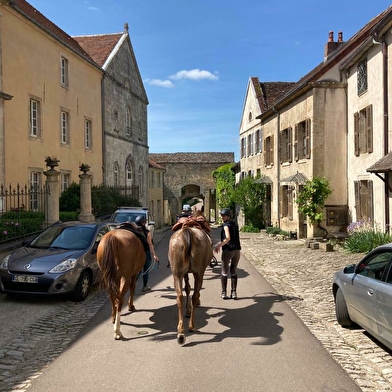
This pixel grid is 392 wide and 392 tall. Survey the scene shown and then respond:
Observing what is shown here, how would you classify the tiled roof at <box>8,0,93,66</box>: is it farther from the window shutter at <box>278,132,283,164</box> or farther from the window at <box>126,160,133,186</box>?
the window shutter at <box>278,132,283,164</box>

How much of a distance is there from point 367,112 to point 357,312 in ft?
39.0

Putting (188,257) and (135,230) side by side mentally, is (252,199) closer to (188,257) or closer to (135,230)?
(135,230)

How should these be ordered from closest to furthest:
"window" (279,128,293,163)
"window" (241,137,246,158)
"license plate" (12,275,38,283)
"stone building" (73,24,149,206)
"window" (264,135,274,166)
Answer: "license plate" (12,275,38,283) → "window" (279,128,293,163) → "window" (264,135,274,166) → "stone building" (73,24,149,206) → "window" (241,137,246,158)

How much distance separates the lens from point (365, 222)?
16.0m

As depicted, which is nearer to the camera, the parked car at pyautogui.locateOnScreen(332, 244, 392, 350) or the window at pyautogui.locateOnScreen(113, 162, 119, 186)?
the parked car at pyautogui.locateOnScreen(332, 244, 392, 350)

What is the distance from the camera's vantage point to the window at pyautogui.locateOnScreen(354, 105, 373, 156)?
15.7 meters

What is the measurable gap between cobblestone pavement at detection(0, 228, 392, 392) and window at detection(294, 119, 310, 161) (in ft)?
32.4

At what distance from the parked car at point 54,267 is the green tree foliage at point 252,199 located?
19751mm

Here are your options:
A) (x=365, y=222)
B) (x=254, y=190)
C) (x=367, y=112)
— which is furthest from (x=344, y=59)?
(x=254, y=190)

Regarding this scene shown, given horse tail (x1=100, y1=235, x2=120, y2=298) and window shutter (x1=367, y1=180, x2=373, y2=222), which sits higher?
window shutter (x1=367, y1=180, x2=373, y2=222)

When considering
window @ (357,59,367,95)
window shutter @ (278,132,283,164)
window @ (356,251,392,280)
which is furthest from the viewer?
window shutter @ (278,132,283,164)

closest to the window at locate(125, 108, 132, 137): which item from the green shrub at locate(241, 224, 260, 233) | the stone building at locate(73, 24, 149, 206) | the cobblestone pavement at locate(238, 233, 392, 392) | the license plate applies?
the stone building at locate(73, 24, 149, 206)

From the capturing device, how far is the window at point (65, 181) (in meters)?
21.8

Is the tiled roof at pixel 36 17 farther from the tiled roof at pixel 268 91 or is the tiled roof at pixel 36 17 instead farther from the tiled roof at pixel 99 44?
the tiled roof at pixel 268 91
